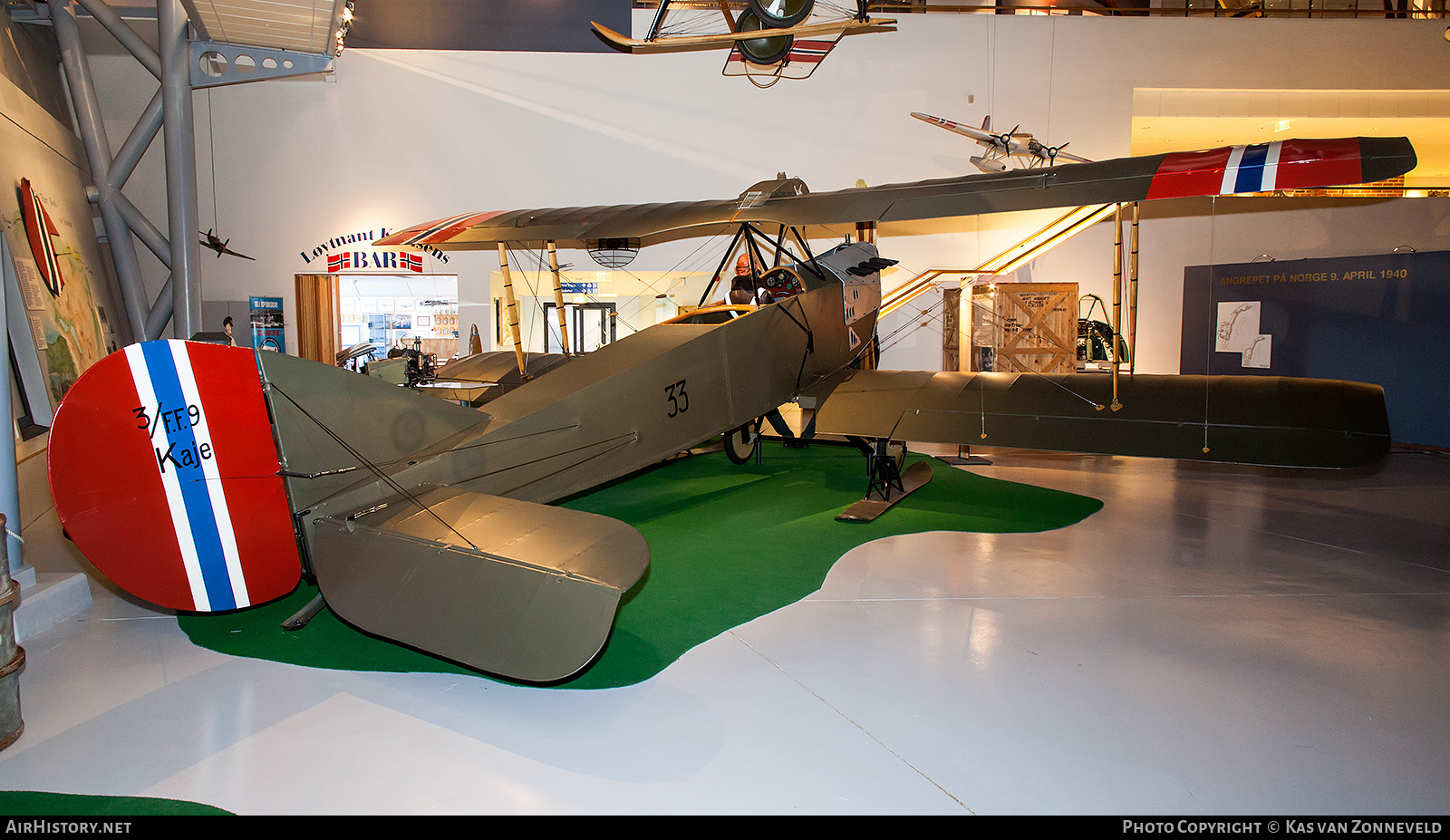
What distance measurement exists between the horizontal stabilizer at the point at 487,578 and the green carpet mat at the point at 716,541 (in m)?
Answer: 0.60

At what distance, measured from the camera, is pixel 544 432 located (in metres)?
4.18

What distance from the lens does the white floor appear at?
8.43 feet

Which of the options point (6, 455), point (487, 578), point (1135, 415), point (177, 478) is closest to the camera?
point (487, 578)

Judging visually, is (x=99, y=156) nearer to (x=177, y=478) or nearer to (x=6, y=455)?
(x=6, y=455)

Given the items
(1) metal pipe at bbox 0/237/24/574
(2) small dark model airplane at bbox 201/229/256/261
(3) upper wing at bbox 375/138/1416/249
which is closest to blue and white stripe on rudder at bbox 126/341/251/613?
(1) metal pipe at bbox 0/237/24/574

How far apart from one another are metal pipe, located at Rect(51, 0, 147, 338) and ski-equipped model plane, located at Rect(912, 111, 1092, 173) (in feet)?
36.5

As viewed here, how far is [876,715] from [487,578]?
1.73 m

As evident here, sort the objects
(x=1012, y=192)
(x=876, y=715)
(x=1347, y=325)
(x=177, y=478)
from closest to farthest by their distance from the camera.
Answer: (x=177, y=478) < (x=876, y=715) < (x=1012, y=192) < (x=1347, y=325)

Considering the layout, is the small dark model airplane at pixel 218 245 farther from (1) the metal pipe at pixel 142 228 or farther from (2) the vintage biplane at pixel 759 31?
(2) the vintage biplane at pixel 759 31

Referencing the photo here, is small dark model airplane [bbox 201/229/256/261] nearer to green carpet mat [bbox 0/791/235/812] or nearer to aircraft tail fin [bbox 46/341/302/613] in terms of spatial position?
aircraft tail fin [bbox 46/341/302/613]

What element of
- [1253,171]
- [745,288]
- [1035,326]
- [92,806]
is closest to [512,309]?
[745,288]

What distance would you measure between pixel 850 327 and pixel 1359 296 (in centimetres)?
725

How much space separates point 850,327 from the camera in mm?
7457

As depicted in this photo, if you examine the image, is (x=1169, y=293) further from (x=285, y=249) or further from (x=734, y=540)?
(x=285, y=249)
